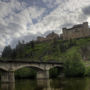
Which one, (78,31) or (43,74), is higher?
(78,31)

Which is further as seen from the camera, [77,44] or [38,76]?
[77,44]

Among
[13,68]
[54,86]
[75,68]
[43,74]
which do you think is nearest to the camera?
[54,86]

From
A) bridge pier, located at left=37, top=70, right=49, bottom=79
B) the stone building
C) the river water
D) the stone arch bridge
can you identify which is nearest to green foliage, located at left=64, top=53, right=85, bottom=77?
bridge pier, located at left=37, top=70, right=49, bottom=79

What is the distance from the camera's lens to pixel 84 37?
165250 mm

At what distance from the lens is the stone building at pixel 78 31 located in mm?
165125

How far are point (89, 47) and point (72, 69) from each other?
73.6m

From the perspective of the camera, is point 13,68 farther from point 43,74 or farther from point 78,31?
point 78,31

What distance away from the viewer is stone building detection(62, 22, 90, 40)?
16512cm

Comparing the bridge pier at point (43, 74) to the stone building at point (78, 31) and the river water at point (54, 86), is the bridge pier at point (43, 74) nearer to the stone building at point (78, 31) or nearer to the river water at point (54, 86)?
the river water at point (54, 86)

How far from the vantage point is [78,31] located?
17050cm

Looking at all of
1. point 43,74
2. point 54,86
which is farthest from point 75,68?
point 54,86

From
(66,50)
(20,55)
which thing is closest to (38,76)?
(20,55)

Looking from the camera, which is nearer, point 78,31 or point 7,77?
point 7,77

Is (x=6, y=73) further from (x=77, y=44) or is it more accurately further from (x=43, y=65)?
(x=77, y=44)
